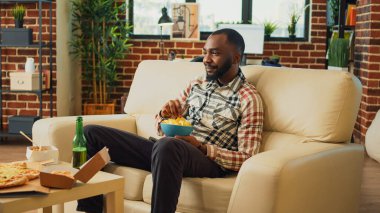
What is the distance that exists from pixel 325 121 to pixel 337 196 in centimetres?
33

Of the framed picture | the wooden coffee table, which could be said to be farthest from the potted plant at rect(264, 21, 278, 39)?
the wooden coffee table

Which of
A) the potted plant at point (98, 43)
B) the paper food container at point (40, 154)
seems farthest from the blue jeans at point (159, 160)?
the potted plant at point (98, 43)

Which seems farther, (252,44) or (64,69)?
(64,69)

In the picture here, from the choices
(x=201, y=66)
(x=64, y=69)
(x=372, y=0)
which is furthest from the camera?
(x=64, y=69)

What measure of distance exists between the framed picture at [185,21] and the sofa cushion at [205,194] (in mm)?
4236

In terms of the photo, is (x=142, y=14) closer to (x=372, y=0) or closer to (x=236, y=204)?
(x=372, y=0)

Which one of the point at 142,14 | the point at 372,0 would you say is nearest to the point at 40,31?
the point at 142,14

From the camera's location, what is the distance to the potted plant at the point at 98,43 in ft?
20.2

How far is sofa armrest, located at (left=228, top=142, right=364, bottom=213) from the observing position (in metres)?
2.17

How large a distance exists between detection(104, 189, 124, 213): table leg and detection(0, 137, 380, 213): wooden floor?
5.65 ft

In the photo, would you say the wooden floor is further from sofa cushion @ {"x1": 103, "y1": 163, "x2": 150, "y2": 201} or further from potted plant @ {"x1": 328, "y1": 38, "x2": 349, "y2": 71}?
sofa cushion @ {"x1": 103, "y1": 163, "x2": 150, "y2": 201}

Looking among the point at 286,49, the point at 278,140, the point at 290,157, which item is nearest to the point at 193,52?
the point at 286,49

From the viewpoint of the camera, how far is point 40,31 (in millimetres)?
5430

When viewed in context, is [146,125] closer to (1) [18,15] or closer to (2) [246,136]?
(2) [246,136]
